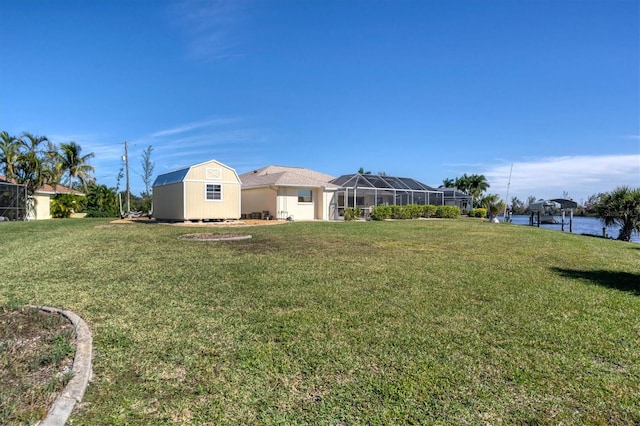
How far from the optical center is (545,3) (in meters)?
11.8

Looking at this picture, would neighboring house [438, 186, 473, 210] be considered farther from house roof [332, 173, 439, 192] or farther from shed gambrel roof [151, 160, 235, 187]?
shed gambrel roof [151, 160, 235, 187]

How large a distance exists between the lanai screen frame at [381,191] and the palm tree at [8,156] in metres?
23.8

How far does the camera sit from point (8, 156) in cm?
2725

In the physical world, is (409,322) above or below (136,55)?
below

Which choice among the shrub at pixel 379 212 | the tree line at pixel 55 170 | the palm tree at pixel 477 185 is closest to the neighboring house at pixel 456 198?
the palm tree at pixel 477 185

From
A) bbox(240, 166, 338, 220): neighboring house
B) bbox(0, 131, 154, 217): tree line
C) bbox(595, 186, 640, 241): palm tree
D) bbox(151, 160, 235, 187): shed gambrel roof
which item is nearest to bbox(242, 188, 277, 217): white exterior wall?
bbox(240, 166, 338, 220): neighboring house

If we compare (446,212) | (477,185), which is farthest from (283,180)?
(477,185)

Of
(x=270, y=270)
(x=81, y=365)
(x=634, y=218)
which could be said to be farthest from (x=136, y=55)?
(x=634, y=218)

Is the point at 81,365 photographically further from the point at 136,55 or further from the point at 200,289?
the point at 136,55

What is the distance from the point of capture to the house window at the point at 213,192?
21.7 m

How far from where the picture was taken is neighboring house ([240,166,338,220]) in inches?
995

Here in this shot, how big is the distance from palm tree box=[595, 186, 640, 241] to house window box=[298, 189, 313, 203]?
17020mm

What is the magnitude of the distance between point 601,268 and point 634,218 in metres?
14.2

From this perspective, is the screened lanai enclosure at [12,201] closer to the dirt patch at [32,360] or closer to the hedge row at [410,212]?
the hedge row at [410,212]
